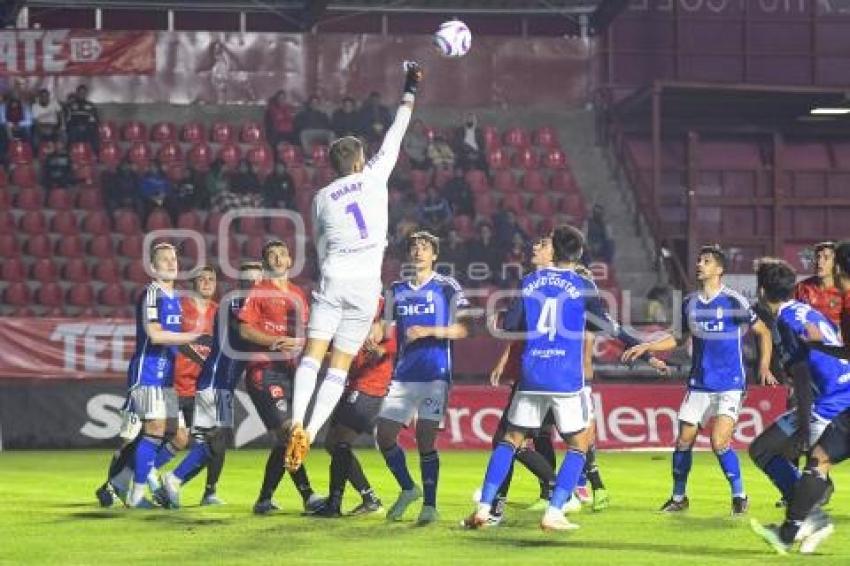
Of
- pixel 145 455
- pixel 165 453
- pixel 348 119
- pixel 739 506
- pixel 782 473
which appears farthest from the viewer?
pixel 348 119

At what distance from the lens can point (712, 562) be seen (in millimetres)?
10477

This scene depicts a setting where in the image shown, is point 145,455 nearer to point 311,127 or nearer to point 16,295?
point 16,295

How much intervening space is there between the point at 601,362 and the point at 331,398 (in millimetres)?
14187

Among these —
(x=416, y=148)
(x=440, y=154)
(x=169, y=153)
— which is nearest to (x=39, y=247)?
(x=169, y=153)

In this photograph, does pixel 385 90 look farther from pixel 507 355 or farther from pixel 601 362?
pixel 507 355

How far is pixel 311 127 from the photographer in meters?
31.8

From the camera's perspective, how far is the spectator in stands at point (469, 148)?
31.9m

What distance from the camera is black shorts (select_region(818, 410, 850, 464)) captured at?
1084 cm

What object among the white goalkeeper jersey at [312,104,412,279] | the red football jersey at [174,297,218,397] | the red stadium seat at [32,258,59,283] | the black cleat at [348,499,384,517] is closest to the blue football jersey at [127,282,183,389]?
the black cleat at [348,499,384,517]

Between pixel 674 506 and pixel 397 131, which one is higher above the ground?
pixel 397 131

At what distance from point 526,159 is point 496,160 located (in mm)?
598

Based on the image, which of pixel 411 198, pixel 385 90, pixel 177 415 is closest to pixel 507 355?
pixel 177 415

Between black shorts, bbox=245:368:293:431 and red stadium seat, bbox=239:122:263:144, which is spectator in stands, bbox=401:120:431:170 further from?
black shorts, bbox=245:368:293:431

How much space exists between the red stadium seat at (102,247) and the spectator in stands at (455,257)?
5536 millimetres
